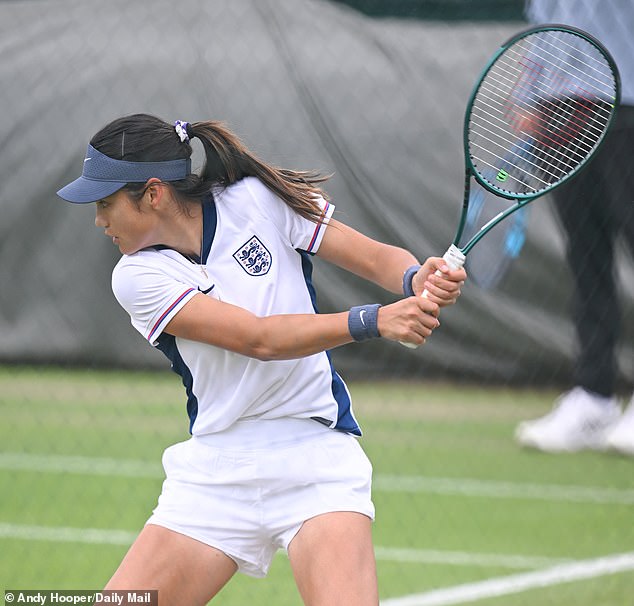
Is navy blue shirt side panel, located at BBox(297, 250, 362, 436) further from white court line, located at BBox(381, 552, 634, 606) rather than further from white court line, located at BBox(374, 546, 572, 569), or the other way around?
white court line, located at BBox(374, 546, 572, 569)

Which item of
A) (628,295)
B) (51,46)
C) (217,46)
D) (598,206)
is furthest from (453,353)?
(51,46)

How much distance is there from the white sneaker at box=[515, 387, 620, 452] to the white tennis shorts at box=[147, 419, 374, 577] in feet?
8.86

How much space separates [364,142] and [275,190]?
12.2 ft

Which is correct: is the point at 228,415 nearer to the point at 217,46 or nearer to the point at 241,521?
the point at 241,521

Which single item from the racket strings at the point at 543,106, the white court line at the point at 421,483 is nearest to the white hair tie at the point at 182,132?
the racket strings at the point at 543,106

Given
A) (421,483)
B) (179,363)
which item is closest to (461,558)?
(421,483)

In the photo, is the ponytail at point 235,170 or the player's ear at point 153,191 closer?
the player's ear at point 153,191

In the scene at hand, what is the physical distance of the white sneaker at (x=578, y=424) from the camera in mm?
4969

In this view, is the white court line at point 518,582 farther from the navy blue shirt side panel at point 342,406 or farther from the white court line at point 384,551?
the navy blue shirt side panel at point 342,406

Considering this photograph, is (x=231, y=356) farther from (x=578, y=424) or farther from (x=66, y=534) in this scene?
(x=578, y=424)

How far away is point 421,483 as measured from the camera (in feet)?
15.9

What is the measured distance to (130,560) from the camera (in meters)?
2.36

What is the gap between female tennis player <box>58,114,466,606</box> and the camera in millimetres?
2352

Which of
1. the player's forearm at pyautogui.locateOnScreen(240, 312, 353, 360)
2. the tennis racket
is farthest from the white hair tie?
the tennis racket
